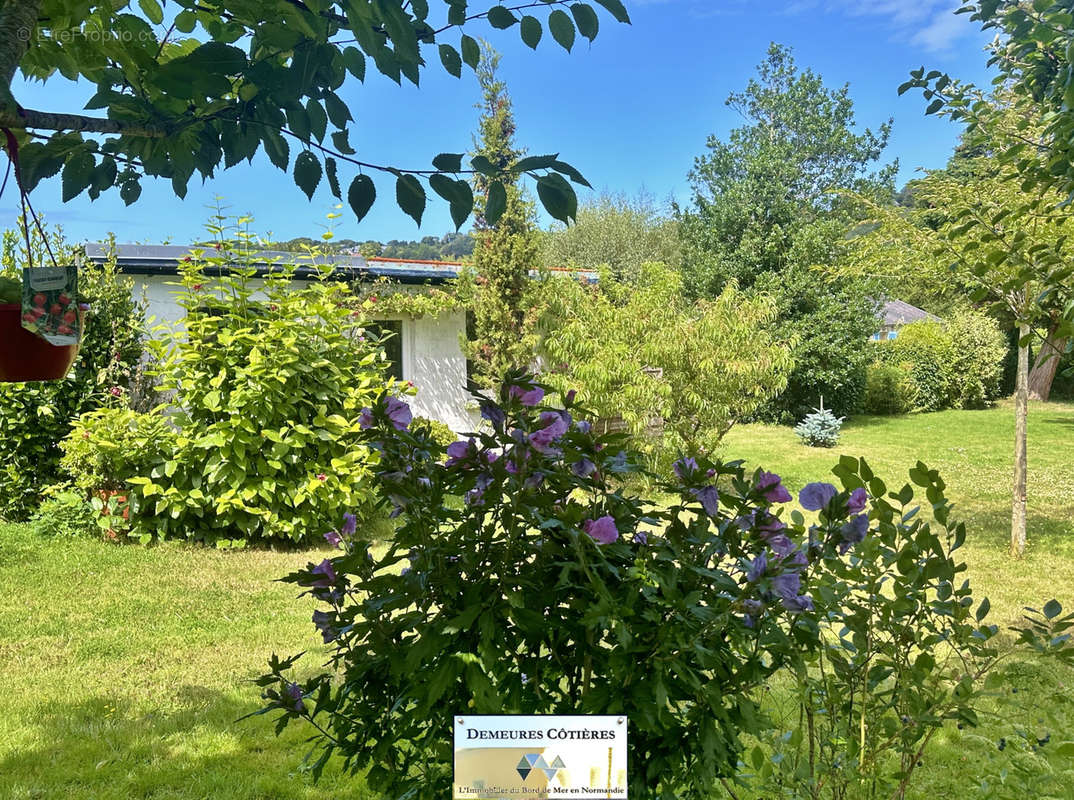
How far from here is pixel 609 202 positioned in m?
28.3

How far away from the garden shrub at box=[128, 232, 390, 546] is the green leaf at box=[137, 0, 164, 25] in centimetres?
393

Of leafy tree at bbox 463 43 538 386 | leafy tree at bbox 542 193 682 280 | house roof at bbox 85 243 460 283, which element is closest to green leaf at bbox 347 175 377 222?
house roof at bbox 85 243 460 283

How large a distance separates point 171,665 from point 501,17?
3.76 m

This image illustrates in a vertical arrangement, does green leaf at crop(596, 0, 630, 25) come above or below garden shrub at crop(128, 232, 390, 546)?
above

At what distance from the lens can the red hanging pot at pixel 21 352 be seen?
65.2 inches

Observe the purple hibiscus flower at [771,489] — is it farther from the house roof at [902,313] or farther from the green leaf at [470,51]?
the house roof at [902,313]

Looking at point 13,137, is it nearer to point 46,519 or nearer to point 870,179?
point 46,519

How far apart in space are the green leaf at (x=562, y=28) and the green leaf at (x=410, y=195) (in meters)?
0.39

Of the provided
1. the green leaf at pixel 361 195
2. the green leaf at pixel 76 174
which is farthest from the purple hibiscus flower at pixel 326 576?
the green leaf at pixel 76 174

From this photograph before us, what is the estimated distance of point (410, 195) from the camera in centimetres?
128

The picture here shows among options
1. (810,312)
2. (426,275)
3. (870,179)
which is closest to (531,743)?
(426,275)

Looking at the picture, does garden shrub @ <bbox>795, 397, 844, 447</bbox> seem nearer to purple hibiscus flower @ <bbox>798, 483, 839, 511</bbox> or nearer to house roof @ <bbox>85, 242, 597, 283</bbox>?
house roof @ <bbox>85, 242, 597, 283</bbox>

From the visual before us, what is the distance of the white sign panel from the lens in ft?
3.23

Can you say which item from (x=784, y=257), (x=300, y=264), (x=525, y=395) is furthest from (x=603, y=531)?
(x=784, y=257)
